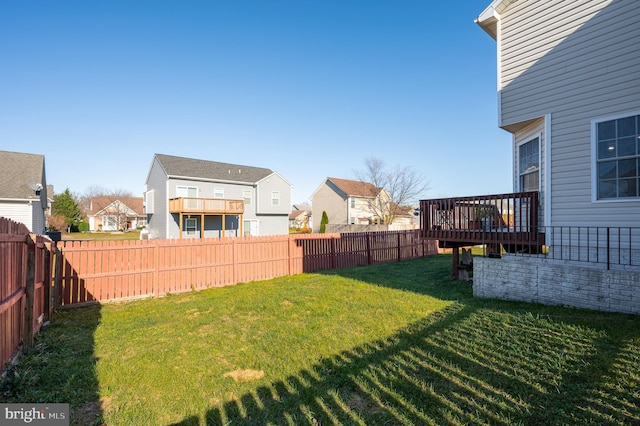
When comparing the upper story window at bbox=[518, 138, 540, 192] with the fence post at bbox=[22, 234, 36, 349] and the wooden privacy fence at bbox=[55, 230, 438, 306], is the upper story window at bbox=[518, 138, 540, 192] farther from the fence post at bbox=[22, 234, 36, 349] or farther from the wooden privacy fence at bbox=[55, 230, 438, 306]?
the fence post at bbox=[22, 234, 36, 349]

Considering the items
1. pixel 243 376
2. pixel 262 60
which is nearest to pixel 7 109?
pixel 262 60

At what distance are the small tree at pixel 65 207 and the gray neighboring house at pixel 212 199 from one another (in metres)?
21.2

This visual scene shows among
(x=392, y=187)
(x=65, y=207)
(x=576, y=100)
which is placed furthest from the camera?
(x=65, y=207)

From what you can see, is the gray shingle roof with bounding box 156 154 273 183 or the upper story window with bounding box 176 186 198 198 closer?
the upper story window with bounding box 176 186 198 198

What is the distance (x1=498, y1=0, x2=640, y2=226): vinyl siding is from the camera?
5660 mm

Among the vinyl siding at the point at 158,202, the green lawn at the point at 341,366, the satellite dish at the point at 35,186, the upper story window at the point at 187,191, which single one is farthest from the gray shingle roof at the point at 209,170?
the green lawn at the point at 341,366

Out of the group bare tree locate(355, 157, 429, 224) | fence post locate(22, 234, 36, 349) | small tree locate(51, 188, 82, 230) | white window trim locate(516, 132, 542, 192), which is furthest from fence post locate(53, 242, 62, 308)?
small tree locate(51, 188, 82, 230)

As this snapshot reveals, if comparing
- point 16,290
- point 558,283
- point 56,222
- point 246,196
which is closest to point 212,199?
point 246,196

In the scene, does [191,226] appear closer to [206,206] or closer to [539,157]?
[206,206]

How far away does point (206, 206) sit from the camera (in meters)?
21.9

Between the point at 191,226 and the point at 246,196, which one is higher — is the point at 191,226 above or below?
below

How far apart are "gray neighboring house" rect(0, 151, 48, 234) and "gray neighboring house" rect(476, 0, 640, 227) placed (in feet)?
75.3

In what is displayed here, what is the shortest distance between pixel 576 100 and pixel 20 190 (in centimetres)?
2464

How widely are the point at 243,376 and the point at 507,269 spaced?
19.4 feet
